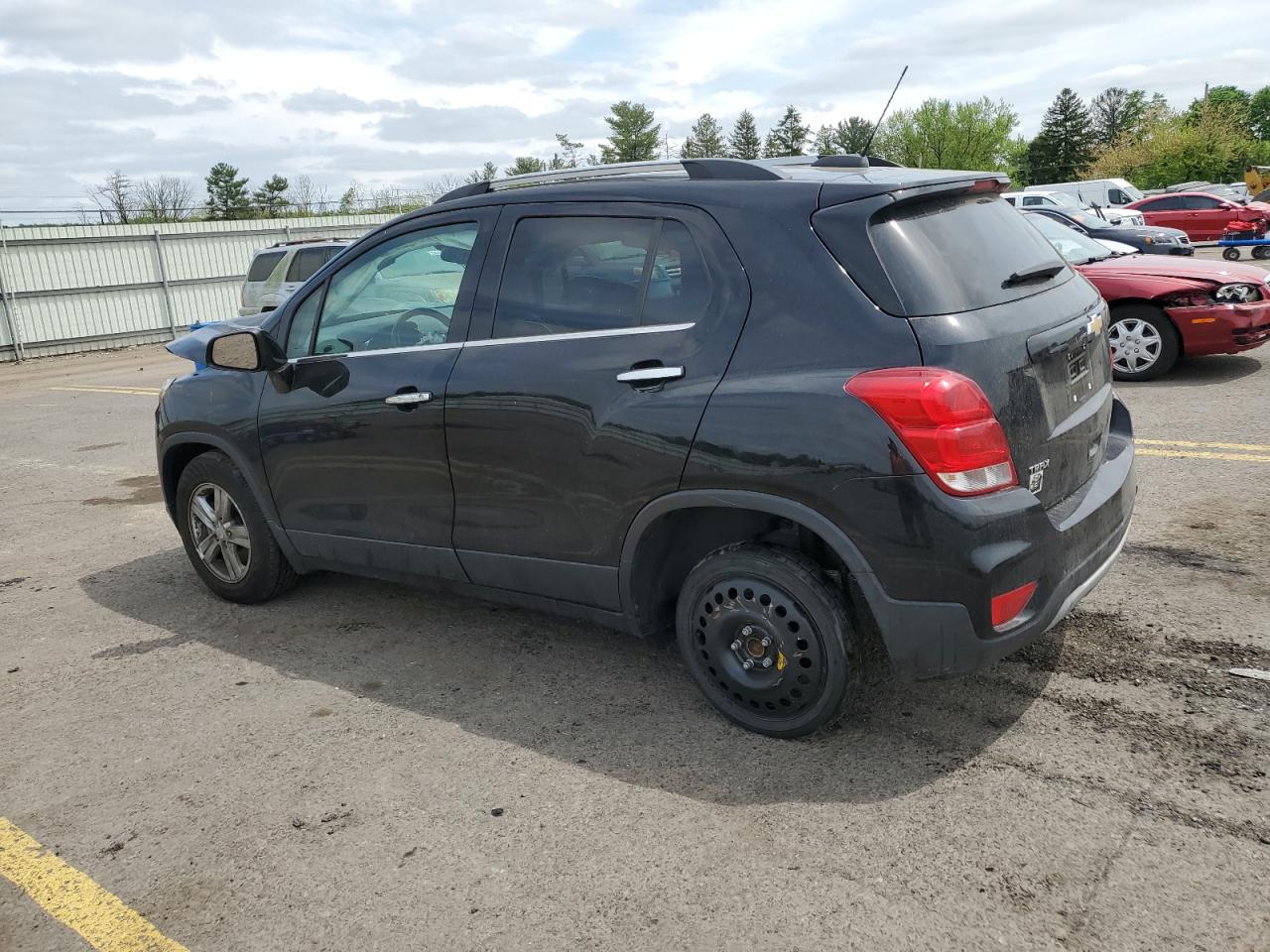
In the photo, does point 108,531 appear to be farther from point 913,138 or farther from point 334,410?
point 913,138

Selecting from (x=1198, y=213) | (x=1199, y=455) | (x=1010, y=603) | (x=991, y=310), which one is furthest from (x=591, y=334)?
(x=1198, y=213)

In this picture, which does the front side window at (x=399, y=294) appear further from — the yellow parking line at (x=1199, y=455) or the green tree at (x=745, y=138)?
the green tree at (x=745, y=138)

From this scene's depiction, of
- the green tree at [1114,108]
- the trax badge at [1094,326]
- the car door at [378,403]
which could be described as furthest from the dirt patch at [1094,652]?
the green tree at [1114,108]

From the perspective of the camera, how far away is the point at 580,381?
3.52 meters

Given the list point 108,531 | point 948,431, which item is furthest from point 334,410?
point 108,531

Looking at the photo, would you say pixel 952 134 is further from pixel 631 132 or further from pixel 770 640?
pixel 770 640

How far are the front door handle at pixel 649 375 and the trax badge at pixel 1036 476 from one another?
1.08 meters

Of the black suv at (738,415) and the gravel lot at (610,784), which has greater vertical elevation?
the black suv at (738,415)

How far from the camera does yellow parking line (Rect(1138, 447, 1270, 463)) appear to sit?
6.36 metres

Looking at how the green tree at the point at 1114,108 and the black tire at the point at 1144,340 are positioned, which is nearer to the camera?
the black tire at the point at 1144,340

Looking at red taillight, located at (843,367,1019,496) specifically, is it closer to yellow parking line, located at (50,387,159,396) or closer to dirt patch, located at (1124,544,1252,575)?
dirt patch, located at (1124,544,1252,575)

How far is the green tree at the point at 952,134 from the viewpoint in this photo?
9604 cm

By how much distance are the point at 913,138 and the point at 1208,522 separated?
331ft

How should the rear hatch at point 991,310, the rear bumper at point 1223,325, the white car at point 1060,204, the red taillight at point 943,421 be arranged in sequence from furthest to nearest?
the white car at point 1060,204
the rear bumper at point 1223,325
the rear hatch at point 991,310
the red taillight at point 943,421
